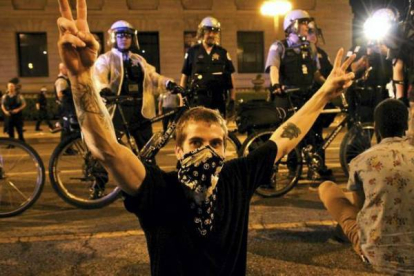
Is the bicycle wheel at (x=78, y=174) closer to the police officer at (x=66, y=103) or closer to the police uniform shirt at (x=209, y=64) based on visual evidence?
the police officer at (x=66, y=103)

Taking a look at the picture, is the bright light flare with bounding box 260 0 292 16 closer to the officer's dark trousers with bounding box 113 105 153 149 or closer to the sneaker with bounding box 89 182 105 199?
the officer's dark trousers with bounding box 113 105 153 149

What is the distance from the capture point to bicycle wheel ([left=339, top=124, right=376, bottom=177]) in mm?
6137

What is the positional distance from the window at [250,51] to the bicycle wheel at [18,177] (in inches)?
907

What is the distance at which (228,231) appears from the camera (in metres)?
2.02

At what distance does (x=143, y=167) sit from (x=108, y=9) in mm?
26461

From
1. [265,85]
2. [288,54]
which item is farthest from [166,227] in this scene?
[265,85]

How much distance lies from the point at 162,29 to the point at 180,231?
86.0 feet

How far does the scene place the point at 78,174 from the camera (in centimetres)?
550

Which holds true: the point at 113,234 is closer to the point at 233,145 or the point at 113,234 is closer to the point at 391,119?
the point at 233,145

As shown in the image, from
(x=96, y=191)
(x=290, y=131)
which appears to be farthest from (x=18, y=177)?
(x=290, y=131)

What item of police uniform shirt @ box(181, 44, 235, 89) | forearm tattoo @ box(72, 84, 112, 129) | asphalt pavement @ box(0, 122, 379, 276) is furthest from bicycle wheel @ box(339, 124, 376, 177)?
forearm tattoo @ box(72, 84, 112, 129)

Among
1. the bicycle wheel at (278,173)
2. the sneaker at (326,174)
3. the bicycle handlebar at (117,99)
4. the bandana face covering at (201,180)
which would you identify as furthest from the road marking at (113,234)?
the bandana face covering at (201,180)

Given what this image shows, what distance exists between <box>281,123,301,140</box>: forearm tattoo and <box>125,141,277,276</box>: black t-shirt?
0.54 metres

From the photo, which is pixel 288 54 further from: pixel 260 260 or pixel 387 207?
pixel 387 207
